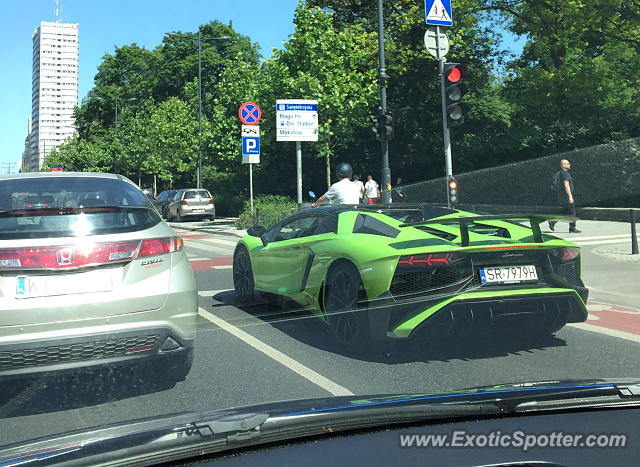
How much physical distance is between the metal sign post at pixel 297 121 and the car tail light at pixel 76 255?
1389cm

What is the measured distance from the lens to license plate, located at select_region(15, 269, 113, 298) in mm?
3951

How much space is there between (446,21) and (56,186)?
32.6 ft

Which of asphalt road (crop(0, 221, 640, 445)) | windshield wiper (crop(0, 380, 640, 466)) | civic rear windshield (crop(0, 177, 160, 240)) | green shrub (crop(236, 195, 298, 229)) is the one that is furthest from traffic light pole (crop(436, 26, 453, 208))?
windshield wiper (crop(0, 380, 640, 466))

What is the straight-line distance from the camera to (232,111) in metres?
29.1

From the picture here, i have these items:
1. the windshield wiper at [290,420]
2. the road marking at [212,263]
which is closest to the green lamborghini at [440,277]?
the windshield wiper at [290,420]

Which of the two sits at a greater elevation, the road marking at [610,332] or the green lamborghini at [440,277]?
the green lamborghini at [440,277]

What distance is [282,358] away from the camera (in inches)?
214

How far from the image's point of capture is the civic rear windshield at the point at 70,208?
13.6 ft

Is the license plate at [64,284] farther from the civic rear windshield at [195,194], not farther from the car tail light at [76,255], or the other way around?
the civic rear windshield at [195,194]

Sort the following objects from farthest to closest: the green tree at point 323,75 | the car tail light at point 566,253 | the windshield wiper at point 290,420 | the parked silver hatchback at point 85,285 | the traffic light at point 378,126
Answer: the green tree at point 323,75, the traffic light at point 378,126, the car tail light at point 566,253, the parked silver hatchback at point 85,285, the windshield wiper at point 290,420

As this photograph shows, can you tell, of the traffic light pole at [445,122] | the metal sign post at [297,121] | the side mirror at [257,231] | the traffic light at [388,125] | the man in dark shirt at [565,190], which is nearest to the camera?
the side mirror at [257,231]

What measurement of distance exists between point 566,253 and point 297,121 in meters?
13.7

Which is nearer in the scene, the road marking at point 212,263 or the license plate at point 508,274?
the license plate at point 508,274

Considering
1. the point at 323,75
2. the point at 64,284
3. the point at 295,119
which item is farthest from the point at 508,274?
the point at 323,75
